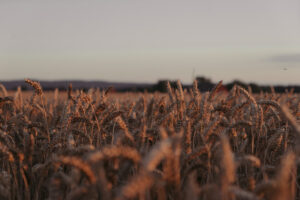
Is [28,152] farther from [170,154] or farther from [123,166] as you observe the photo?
[170,154]

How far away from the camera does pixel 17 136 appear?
2871 mm

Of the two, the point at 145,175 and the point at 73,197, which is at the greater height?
the point at 145,175

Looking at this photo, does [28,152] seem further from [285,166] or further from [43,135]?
[285,166]

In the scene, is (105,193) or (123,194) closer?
(123,194)

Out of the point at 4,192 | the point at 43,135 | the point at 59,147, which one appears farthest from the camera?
the point at 43,135

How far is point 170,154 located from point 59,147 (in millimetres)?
1669

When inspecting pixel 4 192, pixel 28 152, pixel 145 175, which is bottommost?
pixel 4 192

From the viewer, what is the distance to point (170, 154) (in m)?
1.39

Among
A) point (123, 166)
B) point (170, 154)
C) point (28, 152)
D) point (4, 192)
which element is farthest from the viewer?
point (28, 152)

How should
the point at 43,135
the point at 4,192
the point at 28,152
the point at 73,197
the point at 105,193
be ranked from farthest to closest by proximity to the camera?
1. the point at 43,135
2. the point at 28,152
3. the point at 4,192
4. the point at 73,197
5. the point at 105,193

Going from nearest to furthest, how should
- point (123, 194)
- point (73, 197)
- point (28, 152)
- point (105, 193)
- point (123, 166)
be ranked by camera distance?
point (123, 194), point (105, 193), point (73, 197), point (123, 166), point (28, 152)

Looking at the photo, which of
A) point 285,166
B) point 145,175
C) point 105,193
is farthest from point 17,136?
point 285,166

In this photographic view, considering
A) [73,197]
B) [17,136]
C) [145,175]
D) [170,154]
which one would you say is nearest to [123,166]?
[73,197]

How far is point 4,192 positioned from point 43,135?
1.18 m
